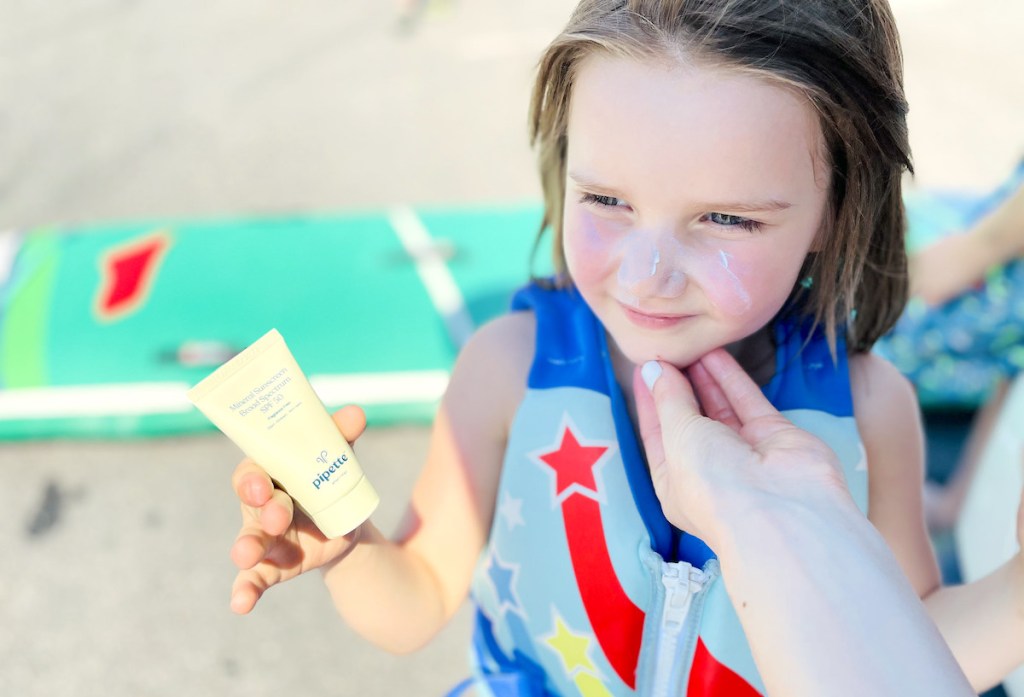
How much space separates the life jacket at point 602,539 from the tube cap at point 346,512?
31cm

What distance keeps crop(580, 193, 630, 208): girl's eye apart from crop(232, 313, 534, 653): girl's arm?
1.03ft

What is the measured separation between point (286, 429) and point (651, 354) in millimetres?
483

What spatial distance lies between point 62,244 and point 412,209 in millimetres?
1083

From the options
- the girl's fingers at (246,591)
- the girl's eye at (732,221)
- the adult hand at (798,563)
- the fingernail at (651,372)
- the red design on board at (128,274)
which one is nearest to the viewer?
the adult hand at (798,563)

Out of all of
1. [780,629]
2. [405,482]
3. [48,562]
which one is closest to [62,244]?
[48,562]

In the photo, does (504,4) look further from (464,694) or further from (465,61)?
(464,694)

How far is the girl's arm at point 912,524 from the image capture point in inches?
46.4

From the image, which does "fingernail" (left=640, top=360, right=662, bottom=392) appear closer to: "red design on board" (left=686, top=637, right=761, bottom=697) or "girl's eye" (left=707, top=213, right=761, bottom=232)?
"girl's eye" (left=707, top=213, right=761, bottom=232)

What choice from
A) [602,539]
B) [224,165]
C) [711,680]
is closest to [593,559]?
[602,539]

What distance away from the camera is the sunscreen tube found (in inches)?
33.9

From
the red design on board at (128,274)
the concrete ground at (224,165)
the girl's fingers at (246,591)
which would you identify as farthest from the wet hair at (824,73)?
the red design on board at (128,274)

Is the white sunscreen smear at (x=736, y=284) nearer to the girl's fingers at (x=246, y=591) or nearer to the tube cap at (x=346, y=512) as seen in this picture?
the tube cap at (x=346, y=512)

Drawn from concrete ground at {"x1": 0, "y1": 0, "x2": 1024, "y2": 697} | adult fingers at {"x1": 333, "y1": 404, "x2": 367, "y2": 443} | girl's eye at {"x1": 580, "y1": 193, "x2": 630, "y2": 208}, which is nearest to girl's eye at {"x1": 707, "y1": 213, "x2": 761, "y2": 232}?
girl's eye at {"x1": 580, "y1": 193, "x2": 630, "y2": 208}

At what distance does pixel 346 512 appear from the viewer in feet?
3.08
